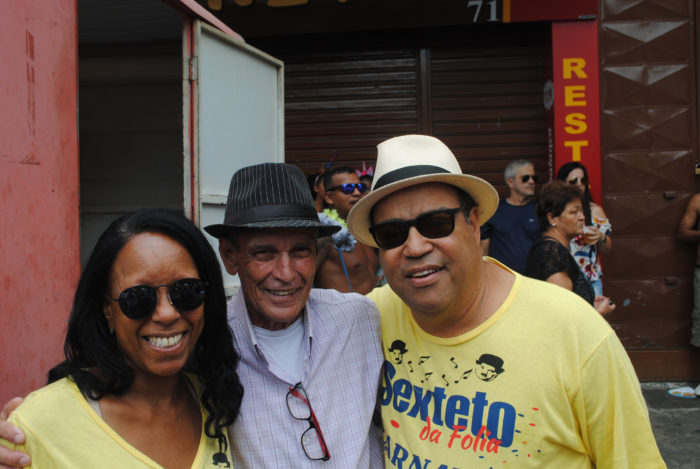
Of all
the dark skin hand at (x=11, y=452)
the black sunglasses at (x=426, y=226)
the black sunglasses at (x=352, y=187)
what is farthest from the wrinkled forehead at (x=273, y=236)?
the black sunglasses at (x=352, y=187)

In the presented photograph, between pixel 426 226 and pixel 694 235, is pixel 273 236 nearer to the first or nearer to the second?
pixel 426 226

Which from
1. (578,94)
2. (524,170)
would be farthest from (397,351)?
(578,94)

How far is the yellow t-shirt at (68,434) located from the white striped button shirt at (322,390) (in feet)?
1.37

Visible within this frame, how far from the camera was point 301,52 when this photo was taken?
6.73 meters

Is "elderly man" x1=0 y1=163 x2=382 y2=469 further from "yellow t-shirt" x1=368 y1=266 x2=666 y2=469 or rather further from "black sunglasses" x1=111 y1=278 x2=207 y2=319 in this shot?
"black sunglasses" x1=111 y1=278 x2=207 y2=319

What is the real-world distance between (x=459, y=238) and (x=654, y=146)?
5.16m

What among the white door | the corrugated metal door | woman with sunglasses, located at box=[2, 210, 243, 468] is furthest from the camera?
the corrugated metal door

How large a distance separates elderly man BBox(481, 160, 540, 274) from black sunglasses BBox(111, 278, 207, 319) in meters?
4.07

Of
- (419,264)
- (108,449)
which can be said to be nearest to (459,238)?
(419,264)

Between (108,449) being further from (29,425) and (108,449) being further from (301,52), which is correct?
(301,52)

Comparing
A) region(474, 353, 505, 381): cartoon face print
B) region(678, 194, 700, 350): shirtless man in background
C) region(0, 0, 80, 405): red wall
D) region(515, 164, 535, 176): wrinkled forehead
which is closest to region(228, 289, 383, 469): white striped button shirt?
region(474, 353, 505, 381): cartoon face print

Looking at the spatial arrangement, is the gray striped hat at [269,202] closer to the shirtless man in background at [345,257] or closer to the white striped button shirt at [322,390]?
the white striped button shirt at [322,390]

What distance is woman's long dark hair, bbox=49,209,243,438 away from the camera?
168 centimetres

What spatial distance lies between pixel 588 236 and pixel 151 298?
3878 millimetres
